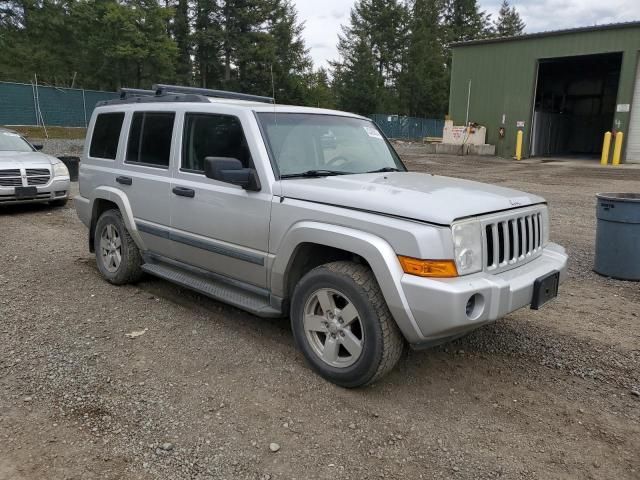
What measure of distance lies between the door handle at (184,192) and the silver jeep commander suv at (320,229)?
0.04 feet

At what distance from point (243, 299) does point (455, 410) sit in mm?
1768

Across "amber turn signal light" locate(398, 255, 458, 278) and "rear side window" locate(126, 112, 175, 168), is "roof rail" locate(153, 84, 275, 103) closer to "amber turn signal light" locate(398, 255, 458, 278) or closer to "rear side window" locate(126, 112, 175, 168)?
"rear side window" locate(126, 112, 175, 168)

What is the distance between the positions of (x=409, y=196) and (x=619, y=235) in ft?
12.4

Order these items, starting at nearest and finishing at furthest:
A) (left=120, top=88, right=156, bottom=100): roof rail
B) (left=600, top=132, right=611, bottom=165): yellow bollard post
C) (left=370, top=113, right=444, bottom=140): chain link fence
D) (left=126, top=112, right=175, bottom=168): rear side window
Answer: (left=126, top=112, right=175, bottom=168): rear side window, (left=120, top=88, right=156, bottom=100): roof rail, (left=600, top=132, right=611, bottom=165): yellow bollard post, (left=370, top=113, right=444, bottom=140): chain link fence

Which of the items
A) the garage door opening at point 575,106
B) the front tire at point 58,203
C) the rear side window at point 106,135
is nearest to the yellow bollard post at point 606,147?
the garage door opening at point 575,106

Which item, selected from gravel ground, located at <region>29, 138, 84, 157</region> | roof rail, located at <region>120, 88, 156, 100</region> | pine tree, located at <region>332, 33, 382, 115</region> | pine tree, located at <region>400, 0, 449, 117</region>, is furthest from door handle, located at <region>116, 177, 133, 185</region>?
pine tree, located at <region>400, 0, 449, 117</region>

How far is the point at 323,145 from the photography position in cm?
431

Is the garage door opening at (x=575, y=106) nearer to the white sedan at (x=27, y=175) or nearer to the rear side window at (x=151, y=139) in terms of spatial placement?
the white sedan at (x=27, y=175)

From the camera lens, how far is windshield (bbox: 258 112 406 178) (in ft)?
13.2

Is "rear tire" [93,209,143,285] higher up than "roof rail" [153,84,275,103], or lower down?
lower down

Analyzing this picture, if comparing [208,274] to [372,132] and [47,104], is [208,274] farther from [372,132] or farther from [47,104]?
[47,104]

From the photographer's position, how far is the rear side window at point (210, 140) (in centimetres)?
409

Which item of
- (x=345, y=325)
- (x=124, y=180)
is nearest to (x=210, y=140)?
(x=124, y=180)

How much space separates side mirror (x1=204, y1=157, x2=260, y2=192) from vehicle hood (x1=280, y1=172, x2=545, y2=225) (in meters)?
0.23
